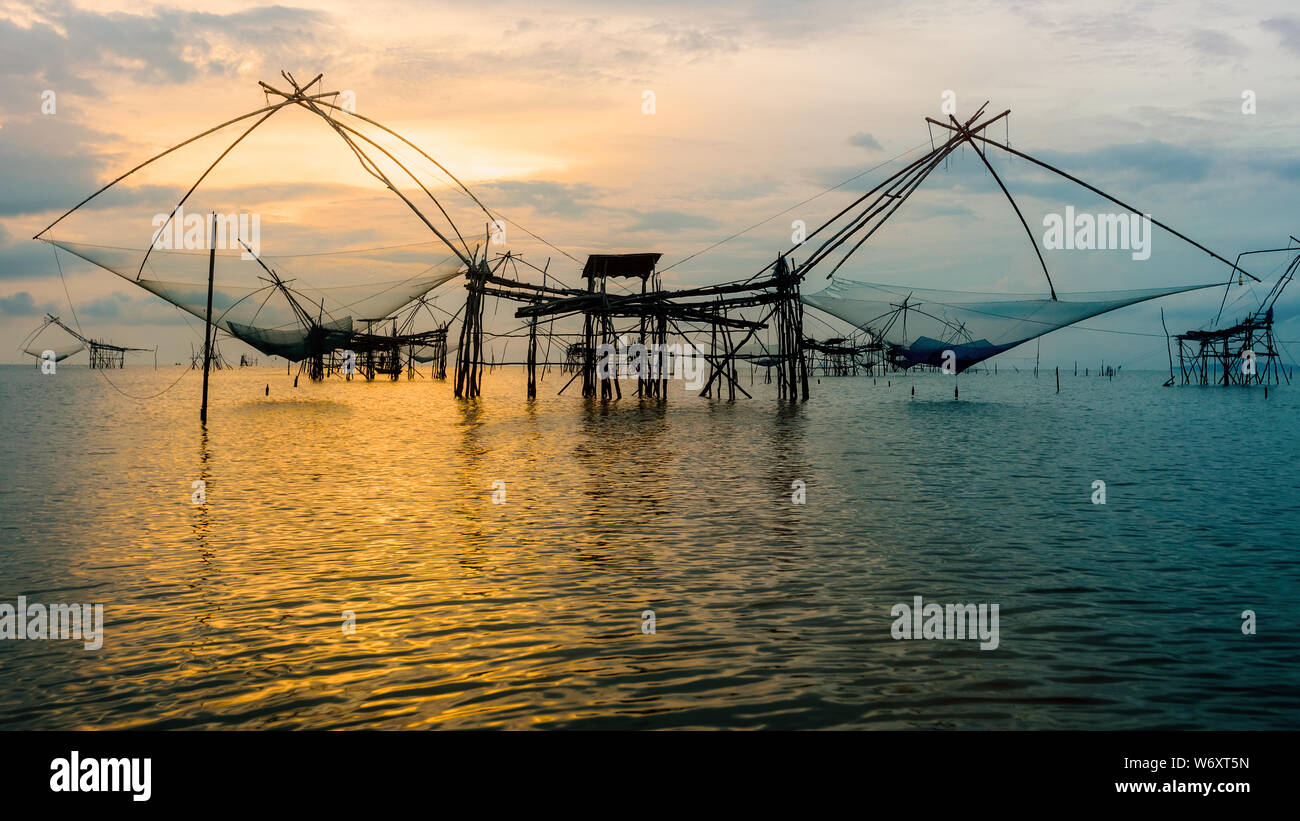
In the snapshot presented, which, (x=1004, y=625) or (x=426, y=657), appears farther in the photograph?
(x=1004, y=625)

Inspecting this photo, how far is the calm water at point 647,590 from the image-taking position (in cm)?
551

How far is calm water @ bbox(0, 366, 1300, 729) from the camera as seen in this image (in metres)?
5.51

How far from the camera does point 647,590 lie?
8.17m

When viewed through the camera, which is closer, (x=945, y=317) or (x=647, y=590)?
(x=647, y=590)

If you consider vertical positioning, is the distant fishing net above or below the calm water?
above

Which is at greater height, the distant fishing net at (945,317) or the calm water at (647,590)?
the distant fishing net at (945,317)

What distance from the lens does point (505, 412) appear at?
37719 millimetres

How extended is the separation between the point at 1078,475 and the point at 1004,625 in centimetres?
1116

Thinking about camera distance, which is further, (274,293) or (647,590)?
(274,293)
